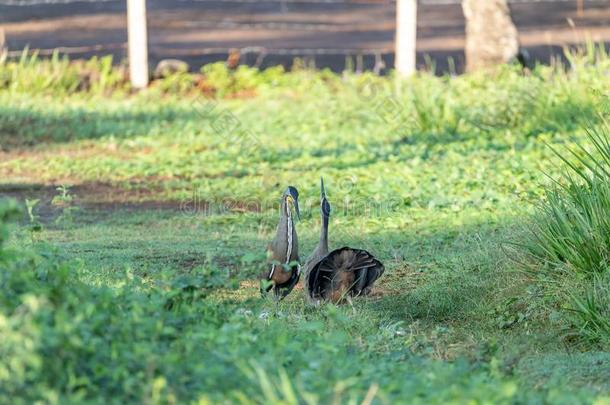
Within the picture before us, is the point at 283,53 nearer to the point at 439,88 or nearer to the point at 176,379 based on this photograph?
the point at 439,88

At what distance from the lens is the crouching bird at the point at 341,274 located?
792 cm

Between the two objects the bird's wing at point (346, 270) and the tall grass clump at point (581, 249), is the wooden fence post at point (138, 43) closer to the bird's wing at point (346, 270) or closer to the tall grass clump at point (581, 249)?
the bird's wing at point (346, 270)

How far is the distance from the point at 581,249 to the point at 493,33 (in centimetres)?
928

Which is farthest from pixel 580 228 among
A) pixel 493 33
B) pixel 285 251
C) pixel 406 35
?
pixel 493 33

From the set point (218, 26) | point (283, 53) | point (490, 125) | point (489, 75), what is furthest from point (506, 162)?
point (218, 26)

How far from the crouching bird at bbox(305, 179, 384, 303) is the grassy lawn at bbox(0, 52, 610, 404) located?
0.22 m

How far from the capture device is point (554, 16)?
26.0m

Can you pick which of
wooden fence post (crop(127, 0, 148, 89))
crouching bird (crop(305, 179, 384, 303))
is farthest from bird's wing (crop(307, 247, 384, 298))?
wooden fence post (crop(127, 0, 148, 89))

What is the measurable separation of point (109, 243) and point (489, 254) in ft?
10.2

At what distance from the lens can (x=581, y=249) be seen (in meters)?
7.60

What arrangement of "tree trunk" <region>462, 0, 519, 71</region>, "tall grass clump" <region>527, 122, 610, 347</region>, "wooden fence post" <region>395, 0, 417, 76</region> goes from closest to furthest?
"tall grass clump" <region>527, 122, 610, 347</region>
"wooden fence post" <region>395, 0, 417, 76</region>
"tree trunk" <region>462, 0, 519, 71</region>

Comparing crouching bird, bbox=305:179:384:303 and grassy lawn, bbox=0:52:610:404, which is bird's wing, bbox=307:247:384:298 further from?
grassy lawn, bbox=0:52:610:404

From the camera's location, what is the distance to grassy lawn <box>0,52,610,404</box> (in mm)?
4742

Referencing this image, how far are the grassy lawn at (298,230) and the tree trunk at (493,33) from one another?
1.06 m
